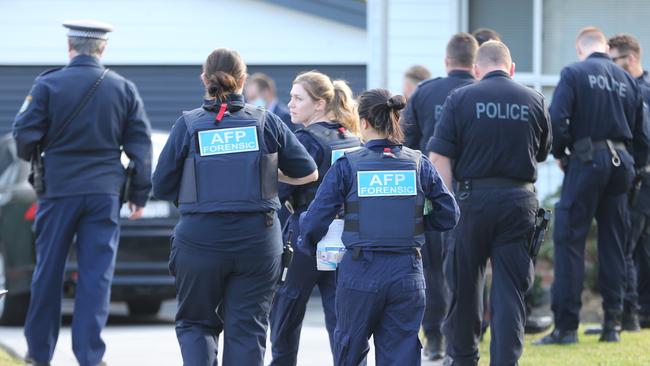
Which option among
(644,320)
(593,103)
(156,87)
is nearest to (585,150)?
(593,103)

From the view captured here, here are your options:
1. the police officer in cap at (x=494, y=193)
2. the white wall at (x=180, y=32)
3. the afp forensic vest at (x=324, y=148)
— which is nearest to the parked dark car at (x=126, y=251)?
the afp forensic vest at (x=324, y=148)

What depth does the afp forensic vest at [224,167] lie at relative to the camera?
6.34 m

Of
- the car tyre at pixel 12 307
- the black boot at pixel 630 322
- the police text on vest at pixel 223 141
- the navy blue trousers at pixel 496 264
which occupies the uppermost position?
the police text on vest at pixel 223 141

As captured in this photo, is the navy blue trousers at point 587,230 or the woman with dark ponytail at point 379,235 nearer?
the woman with dark ponytail at point 379,235

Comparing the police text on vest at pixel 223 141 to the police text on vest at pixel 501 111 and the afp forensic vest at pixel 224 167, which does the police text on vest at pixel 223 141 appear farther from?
the police text on vest at pixel 501 111

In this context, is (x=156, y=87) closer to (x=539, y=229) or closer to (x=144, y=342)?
(x=144, y=342)

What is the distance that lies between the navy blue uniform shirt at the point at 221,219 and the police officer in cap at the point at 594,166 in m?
2.95

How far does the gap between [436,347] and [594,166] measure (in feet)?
5.36

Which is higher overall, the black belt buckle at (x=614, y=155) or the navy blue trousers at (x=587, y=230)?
the black belt buckle at (x=614, y=155)

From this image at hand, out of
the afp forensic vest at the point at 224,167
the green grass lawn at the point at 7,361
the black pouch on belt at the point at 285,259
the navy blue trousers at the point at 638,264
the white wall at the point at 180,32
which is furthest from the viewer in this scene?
the white wall at the point at 180,32

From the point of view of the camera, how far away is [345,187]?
6.18 metres

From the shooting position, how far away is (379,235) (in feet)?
20.0

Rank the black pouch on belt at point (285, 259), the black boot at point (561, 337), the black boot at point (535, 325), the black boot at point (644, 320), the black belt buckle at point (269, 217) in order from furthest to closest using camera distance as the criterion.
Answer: the black boot at point (644, 320), the black boot at point (535, 325), the black boot at point (561, 337), the black pouch on belt at point (285, 259), the black belt buckle at point (269, 217)

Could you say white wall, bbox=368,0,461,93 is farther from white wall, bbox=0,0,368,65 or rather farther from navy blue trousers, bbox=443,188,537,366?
navy blue trousers, bbox=443,188,537,366
